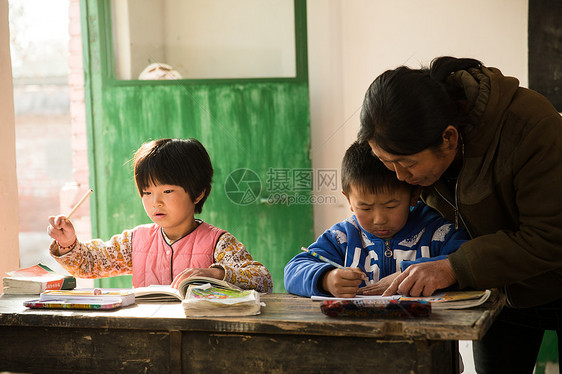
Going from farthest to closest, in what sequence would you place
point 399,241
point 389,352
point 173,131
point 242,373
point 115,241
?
point 173,131, point 115,241, point 399,241, point 242,373, point 389,352

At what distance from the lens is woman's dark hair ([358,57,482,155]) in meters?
1.86

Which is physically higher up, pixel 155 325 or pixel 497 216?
pixel 497 216

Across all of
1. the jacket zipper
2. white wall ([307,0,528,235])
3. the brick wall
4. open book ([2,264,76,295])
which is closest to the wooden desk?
open book ([2,264,76,295])

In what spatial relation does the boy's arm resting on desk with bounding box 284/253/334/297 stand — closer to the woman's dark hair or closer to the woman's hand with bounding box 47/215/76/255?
the woman's dark hair

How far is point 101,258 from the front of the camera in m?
2.60

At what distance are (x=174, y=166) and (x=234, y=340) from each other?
93 cm

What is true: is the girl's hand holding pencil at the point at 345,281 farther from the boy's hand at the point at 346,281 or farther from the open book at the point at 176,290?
the open book at the point at 176,290

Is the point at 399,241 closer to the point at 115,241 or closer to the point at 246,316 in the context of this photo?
the point at 246,316

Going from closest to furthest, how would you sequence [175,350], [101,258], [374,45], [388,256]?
[175,350] < [388,256] < [101,258] < [374,45]

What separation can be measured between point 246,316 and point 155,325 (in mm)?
261

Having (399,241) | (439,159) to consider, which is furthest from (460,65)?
(399,241)

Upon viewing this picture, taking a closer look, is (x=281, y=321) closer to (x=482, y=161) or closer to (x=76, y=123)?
(x=482, y=161)

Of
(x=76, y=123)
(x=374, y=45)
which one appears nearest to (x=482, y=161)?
(x=374, y=45)

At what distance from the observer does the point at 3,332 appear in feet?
6.51
